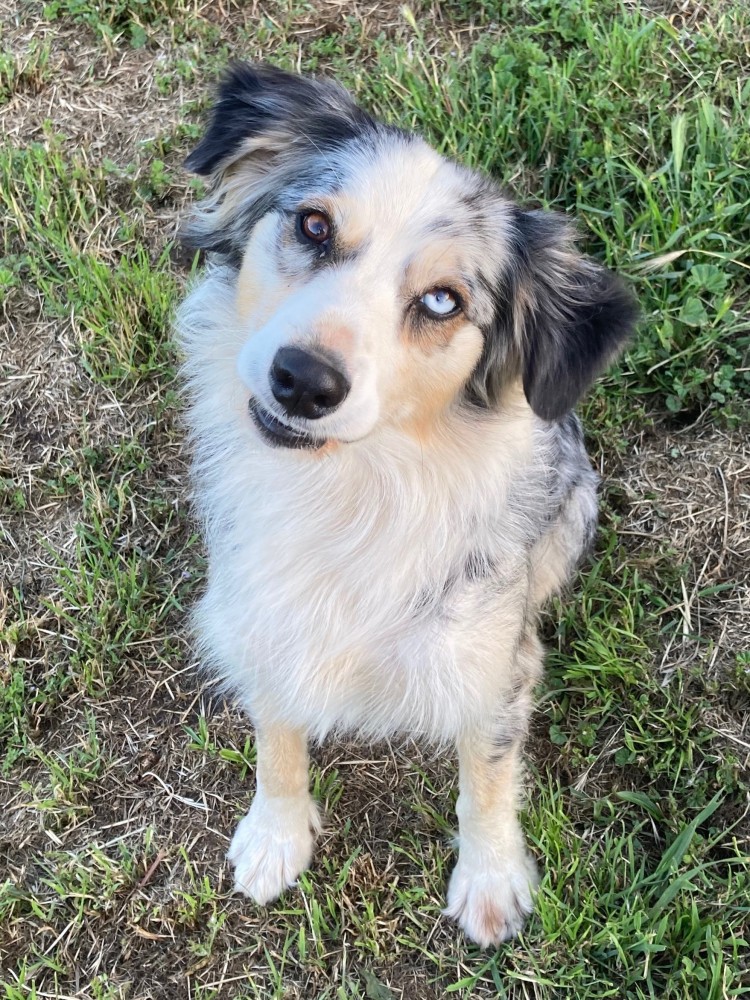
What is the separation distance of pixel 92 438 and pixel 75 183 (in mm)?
1370

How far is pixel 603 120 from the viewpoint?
434cm

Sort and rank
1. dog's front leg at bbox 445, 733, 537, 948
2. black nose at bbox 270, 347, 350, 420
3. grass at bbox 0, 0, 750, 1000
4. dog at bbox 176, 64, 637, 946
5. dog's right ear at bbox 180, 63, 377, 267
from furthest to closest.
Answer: grass at bbox 0, 0, 750, 1000, dog's front leg at bbox 445, 733, 537, 948, dog's right ear at bbox 180, 63, 377, 267, dog at bbox 176, 64, 637, 946, black nose at bbox 270, 347, 350, 420

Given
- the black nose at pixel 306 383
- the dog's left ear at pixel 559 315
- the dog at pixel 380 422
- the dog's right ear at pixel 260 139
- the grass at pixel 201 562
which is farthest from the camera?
the grass at pixel 201 562

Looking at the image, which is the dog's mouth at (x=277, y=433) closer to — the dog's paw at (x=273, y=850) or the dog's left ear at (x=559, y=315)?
the dog's left ear at (x=559, y=315)

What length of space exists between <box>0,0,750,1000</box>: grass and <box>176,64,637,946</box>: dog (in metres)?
0.39

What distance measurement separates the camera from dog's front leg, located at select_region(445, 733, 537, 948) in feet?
10.3

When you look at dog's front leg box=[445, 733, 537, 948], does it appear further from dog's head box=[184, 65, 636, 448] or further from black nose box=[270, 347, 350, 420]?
black nose box=[270, 347, 350, 420]

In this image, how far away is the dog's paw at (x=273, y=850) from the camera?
3332mm

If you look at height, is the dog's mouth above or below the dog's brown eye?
below

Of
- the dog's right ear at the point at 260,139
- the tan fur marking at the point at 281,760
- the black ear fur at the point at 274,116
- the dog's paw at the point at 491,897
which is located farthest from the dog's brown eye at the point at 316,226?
the dog's paw at the point at 491,897

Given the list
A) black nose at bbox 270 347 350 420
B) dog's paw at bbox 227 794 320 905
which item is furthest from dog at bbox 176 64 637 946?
dog's paw at bbox 227 794 320 905

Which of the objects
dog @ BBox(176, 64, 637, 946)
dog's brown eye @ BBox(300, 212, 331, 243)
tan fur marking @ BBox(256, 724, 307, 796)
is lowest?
tan fur marking @ BBox(256, 724, 307, 796)

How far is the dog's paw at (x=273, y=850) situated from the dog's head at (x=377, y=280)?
162cm

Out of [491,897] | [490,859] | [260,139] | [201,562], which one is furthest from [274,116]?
[491,897]
